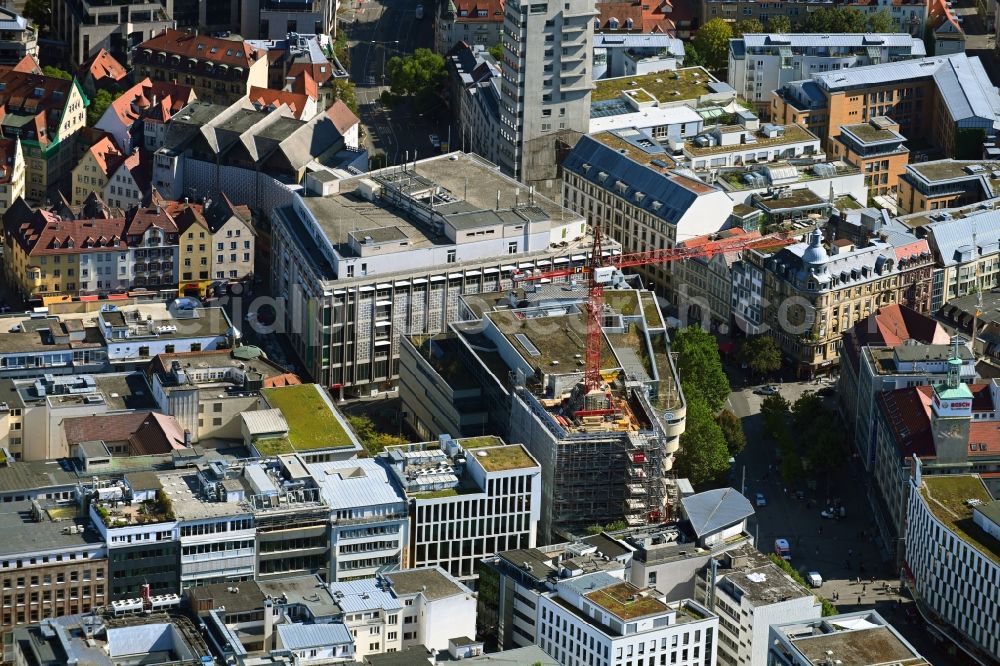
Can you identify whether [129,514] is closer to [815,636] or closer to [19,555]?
[19,555]

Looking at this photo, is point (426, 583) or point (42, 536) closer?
point (426, 583)

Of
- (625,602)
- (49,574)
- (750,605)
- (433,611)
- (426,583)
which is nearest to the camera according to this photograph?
(625,602)

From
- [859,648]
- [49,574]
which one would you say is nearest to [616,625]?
[859,648]

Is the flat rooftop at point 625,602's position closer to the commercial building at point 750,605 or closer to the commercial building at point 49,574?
the commercial building at point 750,605

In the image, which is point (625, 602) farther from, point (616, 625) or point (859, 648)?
point (859, 648)

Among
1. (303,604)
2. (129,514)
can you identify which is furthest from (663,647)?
(129,514)
